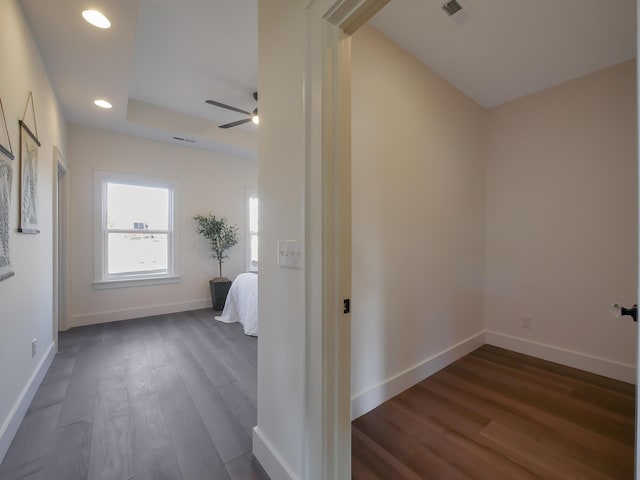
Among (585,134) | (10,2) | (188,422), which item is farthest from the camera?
(585,134)

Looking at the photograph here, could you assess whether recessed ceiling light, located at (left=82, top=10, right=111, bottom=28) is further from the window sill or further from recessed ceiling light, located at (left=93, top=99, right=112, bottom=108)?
the window sill

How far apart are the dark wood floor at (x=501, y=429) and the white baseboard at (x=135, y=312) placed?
3.52 meters

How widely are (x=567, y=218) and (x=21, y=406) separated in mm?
4501

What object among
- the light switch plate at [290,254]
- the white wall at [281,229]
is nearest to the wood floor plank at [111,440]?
the white wall at [281,229]

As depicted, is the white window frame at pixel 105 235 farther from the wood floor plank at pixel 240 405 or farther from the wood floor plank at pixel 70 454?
the wood floor plank at pixel 240 405

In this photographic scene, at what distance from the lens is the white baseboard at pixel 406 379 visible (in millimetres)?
1924

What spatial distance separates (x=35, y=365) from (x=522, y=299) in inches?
173

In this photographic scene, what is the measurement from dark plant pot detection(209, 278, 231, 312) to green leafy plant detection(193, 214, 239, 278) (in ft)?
1.08

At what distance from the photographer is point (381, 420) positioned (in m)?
1.87

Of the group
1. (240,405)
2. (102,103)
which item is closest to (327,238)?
(240,405)

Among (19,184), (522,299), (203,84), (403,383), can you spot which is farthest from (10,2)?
(522,299)

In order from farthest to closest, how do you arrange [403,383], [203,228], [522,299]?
[203,228] < [522,299] < [403,383]

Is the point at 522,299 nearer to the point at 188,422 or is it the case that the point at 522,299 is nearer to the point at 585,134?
the point at 585,134

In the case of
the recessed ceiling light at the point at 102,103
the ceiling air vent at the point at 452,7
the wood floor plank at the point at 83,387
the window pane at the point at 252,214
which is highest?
the ceiling air vent at the point at 452,7
